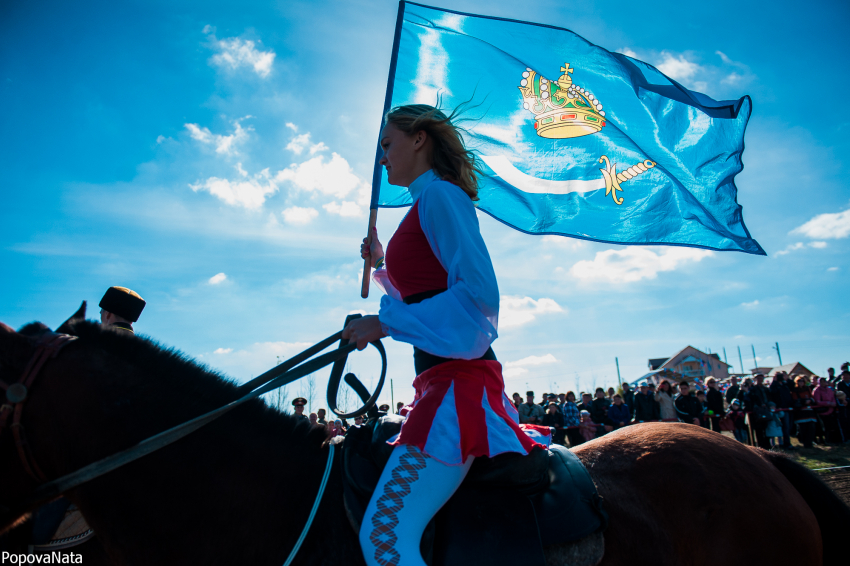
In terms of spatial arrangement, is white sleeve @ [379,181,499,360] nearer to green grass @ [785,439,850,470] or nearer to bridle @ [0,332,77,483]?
bridle @ [0,332,77,483]

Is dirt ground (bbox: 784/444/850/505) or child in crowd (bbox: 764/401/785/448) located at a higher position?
child in crowd (bbox: 764/401/785/448)

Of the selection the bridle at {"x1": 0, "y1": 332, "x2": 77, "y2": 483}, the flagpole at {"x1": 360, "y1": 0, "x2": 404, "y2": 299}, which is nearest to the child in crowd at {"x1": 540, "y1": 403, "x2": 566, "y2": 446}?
the flagpole at {"x1": 360, "y1": 0, "x2": 404, "y2": 299}

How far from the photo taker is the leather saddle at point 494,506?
65.2 inches

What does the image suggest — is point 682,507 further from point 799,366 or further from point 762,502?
point 799,366

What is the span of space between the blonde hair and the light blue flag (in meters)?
Answer: 2.24

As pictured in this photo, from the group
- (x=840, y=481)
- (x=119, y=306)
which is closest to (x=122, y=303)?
(x=119, y=306)

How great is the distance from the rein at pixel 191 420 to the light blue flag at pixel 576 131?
2705 millimetres

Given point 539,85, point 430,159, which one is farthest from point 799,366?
point 430,159

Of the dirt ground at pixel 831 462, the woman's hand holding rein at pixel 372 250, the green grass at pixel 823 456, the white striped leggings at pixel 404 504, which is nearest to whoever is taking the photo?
the white striped leggings at pixel 404 504

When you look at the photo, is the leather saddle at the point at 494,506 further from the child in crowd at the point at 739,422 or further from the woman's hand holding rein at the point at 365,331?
the child in crowd at the point at 739,422

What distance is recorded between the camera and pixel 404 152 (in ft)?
6.93

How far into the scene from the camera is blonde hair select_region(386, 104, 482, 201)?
2080mm

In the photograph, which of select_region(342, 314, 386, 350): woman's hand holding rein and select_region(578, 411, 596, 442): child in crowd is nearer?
select_region(342, 314, 386, 350): woman's hand holding rein

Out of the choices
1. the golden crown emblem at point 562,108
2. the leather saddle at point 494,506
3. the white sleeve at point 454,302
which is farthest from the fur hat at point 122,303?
the golden crown emblem at point 562,108
